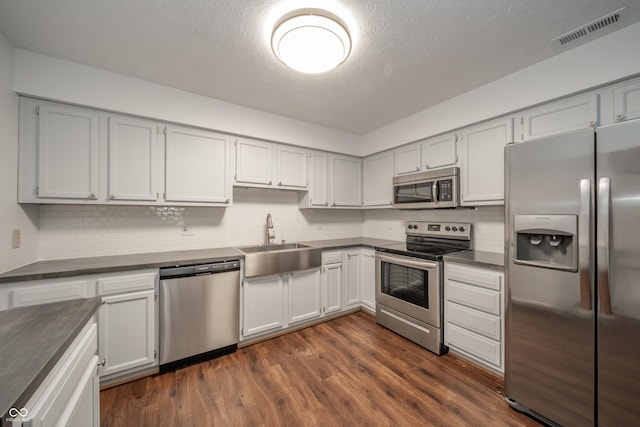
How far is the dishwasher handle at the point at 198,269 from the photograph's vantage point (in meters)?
2.12

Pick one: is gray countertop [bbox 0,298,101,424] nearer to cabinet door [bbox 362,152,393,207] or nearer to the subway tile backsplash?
the subway tile backsplash

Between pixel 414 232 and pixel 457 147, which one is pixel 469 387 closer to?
pixel 414 232

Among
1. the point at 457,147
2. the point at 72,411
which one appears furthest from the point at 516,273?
the point at 72,411

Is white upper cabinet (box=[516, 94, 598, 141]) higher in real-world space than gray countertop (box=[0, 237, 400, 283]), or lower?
higher

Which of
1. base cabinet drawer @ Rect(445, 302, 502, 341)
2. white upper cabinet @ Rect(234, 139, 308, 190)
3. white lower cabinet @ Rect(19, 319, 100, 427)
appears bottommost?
base cabinet drawer @ Rect(445, 302, 502, 341)

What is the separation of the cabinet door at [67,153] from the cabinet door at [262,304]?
156cm

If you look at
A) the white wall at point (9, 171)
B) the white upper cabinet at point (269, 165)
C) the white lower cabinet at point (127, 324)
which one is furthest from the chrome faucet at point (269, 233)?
the white wall at point (9, 171)

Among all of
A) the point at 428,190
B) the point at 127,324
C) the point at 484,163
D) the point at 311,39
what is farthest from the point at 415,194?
the point at 127,324

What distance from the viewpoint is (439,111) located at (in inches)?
108

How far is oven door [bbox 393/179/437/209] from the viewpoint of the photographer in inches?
110

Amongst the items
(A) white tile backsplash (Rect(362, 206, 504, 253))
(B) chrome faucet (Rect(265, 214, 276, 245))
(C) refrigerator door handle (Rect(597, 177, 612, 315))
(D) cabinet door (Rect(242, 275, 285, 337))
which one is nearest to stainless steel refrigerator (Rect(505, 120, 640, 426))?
(C) refrigerator door handle (Rect(597, 177, 612, 315))

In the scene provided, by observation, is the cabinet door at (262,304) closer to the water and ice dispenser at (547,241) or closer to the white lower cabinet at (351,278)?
the white lower cabinet at (351,278)

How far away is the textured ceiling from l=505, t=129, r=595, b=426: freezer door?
0.77m

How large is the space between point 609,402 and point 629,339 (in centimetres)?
38
